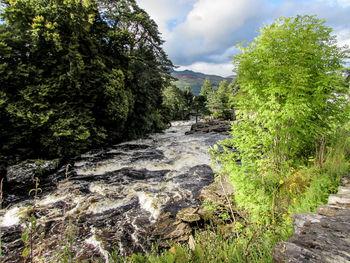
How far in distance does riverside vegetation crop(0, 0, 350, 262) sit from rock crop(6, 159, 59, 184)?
1039 millimetres

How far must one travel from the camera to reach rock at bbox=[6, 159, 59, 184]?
761 centimetres

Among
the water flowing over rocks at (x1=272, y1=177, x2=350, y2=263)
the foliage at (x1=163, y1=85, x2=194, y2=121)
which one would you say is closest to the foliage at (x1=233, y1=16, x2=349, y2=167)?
the water flowing over rocks at (x1=272, y1=177, x2=350, y2=263)

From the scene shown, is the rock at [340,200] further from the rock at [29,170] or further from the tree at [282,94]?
the rock at [29,170]

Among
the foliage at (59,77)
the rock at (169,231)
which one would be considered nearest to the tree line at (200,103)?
the foliage at (59,77)

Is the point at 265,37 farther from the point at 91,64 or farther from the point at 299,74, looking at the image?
the point at 91,64

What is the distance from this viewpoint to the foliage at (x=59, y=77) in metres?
8.97

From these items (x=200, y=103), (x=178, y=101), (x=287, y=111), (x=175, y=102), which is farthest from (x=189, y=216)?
(x=175, y=102)

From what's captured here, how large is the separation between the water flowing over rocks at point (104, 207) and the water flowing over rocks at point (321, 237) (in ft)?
7.61

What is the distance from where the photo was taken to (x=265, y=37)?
376 centimetres

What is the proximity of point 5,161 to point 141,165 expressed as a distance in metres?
6.94

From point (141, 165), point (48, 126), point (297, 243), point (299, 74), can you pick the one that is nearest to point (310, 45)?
point (299, 74)

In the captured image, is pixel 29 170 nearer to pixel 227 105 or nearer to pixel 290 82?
pixel 290 82

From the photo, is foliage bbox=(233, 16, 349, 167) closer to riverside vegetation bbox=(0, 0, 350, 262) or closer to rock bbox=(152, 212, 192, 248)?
riverside vegetation bbox=(0, 0, 350, 262)

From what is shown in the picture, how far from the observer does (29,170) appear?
836cm
